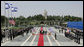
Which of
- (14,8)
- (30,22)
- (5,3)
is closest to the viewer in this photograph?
(5,3)

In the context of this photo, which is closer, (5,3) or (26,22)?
Answer: (5,3)

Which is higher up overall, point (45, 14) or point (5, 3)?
point (5, 3)

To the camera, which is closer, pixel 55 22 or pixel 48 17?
pixel 55 22

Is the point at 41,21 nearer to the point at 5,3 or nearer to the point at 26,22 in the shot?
the point at 26,22

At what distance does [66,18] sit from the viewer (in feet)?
506

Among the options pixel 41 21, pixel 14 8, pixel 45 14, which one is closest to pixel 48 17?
pixel 45 14

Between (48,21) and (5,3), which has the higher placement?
(5,3)

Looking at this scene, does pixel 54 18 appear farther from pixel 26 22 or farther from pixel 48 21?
pixel 26 22

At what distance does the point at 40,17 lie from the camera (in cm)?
16638

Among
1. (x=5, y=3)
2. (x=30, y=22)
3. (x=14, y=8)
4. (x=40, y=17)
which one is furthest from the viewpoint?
(x=40, y=17)

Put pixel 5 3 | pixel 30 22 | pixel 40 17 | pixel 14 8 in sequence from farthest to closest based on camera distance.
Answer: pixel 40 17, pixel 30 22, pixel 14 8, pixel 5 3

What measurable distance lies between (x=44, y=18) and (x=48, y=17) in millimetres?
9016

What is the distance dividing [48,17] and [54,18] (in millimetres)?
7601

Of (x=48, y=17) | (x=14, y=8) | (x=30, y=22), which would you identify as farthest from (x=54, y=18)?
(x=14, y=8)
